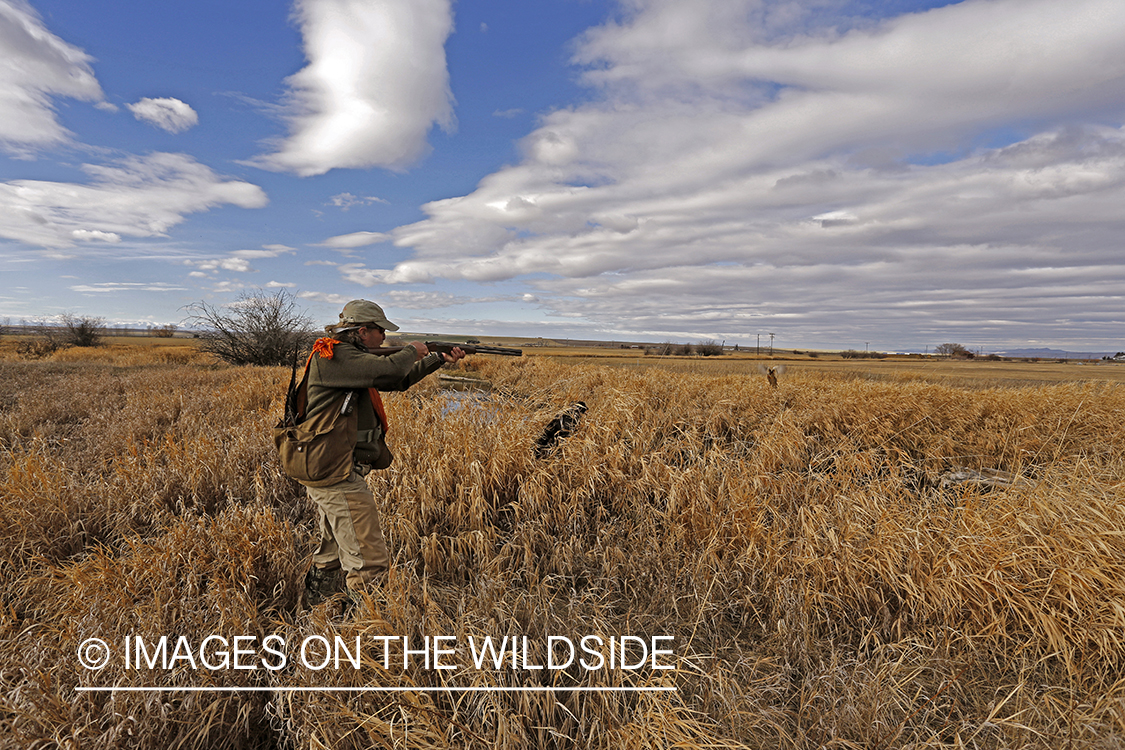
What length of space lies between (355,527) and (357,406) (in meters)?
0.87

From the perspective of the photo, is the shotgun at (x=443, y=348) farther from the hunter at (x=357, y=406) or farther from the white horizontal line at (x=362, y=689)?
the white horizontal line at (x=362, y=689)

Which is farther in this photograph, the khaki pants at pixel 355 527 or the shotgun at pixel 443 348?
the shotgun at pixel 443 348

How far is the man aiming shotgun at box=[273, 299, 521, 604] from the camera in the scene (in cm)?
317

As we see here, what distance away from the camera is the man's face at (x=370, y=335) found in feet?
11.3

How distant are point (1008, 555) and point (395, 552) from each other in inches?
209

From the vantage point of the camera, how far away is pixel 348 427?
329 cm

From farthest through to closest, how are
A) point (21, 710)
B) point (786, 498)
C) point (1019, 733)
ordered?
1. point (786, 498)
2. point (1019, 733)
3. point (21, 710)

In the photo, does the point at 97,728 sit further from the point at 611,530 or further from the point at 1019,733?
the point at 1019,733

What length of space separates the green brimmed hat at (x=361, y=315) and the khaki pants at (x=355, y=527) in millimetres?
1116

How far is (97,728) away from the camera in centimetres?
243

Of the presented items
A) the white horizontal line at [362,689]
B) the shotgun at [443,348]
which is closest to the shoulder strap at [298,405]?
the shotgun at [443,348]

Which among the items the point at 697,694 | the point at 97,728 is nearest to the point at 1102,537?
the point at 697,694

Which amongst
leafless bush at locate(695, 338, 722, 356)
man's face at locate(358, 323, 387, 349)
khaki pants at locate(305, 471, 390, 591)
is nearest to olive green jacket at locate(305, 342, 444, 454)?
man's face at locate(358, 323, 387, 349)

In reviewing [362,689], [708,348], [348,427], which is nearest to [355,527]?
[348,427]
